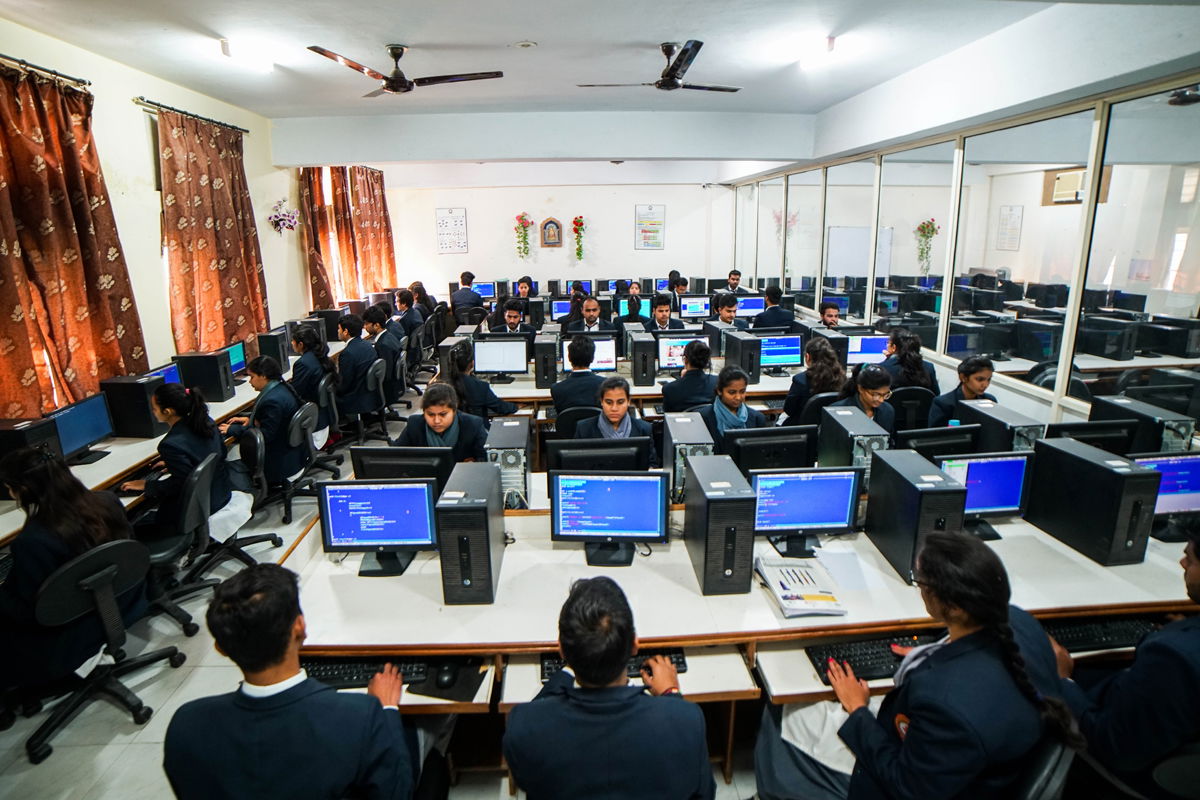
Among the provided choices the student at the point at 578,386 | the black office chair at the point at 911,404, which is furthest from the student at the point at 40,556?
the black office chair at the point at 911,404

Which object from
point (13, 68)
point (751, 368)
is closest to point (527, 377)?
point (751, 368)

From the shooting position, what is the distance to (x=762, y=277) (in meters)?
10.8

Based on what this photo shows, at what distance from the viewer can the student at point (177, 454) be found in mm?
3375

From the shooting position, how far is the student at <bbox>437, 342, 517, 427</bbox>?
4363mm

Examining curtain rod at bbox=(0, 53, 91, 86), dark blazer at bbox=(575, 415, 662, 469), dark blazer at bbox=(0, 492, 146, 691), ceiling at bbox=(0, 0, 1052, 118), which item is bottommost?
dark blazer at bbox=(0, 492, 146, 691)

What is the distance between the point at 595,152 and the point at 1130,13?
4881mm

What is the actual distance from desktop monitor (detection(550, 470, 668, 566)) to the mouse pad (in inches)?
23.5

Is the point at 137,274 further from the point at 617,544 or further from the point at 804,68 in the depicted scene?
the point at 804,68

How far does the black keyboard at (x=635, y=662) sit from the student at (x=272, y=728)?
619 millimetres

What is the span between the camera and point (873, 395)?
3.34m

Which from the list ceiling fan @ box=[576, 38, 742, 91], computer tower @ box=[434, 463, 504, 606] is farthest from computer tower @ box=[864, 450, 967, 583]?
ceiling fan @ box=[576, 38, 742, 91]

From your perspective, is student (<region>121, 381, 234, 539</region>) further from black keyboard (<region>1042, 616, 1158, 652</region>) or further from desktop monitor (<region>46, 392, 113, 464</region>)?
black keyboard (<region>1042, 616, 1158, 652</region>)

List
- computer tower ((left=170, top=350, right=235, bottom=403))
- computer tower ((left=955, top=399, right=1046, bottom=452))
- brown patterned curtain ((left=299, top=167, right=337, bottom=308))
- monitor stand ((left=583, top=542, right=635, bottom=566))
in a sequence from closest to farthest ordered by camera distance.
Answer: monitor stand ((left=583, top=542, right=635, bottom=566)), computer tower ((left=955, top=399, right=1046, bottom=452)), computer tower ((left=170, top=350, right=235, bottom=403)), brown patterned curtain ((left=299, top=167, right=337, bottom=308))

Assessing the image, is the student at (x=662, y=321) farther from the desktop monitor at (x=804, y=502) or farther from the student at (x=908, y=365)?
the desktop monitor at (x=804, y=502)
